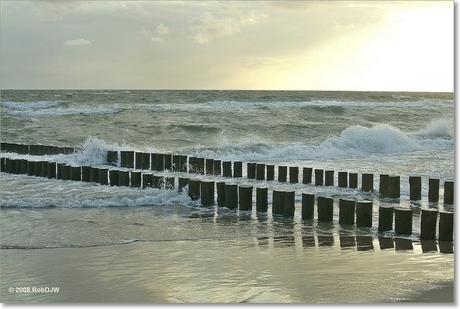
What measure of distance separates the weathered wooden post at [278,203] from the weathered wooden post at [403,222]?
1.97 m

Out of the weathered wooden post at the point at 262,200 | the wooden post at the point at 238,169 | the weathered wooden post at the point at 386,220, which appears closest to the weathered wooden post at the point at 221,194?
the weathered wooden post at the point at 262,200

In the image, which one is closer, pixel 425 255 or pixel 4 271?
pixel 4 271

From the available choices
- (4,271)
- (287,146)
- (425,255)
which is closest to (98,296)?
(4,271)

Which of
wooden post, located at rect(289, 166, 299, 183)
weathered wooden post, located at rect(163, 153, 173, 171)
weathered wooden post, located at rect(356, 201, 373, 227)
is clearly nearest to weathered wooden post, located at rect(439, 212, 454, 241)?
weathered wooden post, located at rect(356, 201, 373, 227)

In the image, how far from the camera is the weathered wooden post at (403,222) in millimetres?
8523

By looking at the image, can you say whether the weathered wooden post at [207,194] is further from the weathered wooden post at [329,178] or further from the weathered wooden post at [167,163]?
the weathered wooden post at [167,163]

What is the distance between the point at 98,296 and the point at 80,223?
3611mm

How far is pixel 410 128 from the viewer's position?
3234 centimetres

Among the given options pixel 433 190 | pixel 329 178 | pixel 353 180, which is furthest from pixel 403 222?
pixel 329 178

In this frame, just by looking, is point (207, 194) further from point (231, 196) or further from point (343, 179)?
point (343, 179)

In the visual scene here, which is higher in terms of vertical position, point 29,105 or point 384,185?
point 29,105

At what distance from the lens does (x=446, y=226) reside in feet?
26.9

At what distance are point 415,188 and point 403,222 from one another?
313cm

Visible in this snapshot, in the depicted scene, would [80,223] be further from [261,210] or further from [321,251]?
[321,251]
